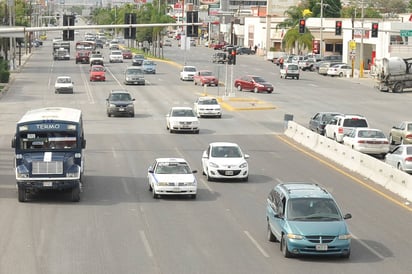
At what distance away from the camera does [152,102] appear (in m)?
71.6

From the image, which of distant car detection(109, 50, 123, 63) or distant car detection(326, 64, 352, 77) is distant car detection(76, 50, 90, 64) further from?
distant car detection(326, 64, 352, 77)

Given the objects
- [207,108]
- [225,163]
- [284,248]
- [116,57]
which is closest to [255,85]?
[207,108]

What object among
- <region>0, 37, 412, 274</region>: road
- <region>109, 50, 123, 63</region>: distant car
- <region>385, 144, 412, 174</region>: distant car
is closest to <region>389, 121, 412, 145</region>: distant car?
<region>0, 37, 412, 274</region>: road

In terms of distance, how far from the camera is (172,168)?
107 feet

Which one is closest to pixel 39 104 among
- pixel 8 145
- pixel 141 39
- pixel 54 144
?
pixel 8 145

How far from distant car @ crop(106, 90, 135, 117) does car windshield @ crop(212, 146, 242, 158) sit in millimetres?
24359

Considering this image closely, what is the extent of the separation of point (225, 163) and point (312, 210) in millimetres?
13167

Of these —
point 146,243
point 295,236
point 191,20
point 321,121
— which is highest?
point 191,20

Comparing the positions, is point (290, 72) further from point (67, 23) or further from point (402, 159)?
point (402, 159)

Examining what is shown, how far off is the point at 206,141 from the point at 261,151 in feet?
13.2

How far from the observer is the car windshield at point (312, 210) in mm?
22906

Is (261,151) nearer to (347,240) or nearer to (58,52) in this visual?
(347,240)

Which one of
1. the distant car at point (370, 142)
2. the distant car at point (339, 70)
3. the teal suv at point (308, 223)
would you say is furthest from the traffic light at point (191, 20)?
the distant car at point (339, 70)

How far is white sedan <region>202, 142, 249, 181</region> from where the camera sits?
36094 mm
